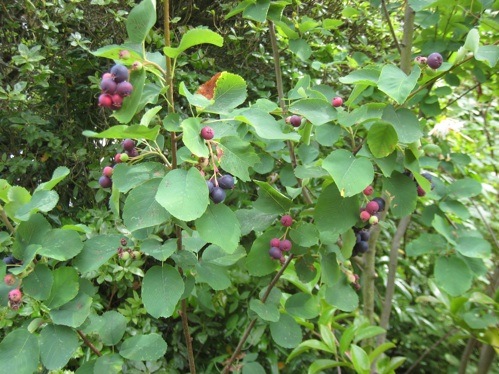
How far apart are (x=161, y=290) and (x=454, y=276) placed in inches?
32.2

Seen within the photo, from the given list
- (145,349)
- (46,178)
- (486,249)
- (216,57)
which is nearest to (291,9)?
(216,57)

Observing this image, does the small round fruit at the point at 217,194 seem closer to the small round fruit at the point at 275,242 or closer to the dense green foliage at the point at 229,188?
the dense green foliage at the point at 229,188

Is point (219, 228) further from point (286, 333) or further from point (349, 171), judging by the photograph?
point (286, 333)

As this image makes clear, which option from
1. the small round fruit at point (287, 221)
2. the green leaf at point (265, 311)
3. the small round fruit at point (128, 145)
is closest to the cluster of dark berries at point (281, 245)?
the small round fruit at point (287, 221)

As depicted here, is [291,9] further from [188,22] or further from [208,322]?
[208,322]

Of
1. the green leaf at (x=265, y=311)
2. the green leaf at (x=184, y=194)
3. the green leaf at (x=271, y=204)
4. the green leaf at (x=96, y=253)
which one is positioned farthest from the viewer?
the green leaf at (x=265, y=311)

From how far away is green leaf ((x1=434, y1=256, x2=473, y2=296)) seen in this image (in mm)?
1211

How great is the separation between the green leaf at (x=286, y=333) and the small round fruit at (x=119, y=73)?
83 cm

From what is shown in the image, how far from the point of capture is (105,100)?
0.74 m

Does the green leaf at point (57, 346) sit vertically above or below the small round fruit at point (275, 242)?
above

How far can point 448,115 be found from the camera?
2834 mm

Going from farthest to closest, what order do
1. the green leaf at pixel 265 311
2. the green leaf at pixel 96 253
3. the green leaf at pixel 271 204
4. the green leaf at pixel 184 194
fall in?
the green leaf at pixel 265 311 < the green leaf at pixel 271 204 < the green leaf at pixel 96 253 < the green leaf at pixel 184 194

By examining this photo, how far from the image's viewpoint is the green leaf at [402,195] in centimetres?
102

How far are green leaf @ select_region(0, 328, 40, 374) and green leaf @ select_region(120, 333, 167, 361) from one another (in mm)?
217
